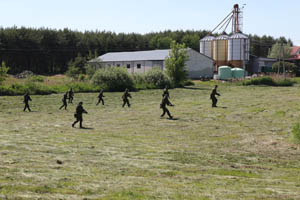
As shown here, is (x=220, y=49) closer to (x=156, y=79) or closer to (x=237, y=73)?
(x=237, y=73)

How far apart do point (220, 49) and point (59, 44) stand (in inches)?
1641

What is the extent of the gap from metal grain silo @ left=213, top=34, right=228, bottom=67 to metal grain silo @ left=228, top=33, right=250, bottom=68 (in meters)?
1.49

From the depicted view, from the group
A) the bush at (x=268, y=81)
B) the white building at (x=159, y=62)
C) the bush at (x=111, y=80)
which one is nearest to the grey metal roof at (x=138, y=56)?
the white building at (x=159, y=62)

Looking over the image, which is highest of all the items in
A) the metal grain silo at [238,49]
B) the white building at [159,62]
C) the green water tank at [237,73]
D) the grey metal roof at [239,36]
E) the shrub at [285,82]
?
the grey metal roof at [239,36]

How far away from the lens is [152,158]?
12.1 meters

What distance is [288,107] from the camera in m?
26.9

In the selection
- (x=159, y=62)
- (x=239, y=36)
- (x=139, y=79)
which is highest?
(x=239, y=36)

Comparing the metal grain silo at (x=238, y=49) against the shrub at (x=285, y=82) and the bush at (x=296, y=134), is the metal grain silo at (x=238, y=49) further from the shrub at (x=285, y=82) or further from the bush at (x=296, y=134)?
the bush at (x=296, y=134)

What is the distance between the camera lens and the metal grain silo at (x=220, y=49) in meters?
80.5

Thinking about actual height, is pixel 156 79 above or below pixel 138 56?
below

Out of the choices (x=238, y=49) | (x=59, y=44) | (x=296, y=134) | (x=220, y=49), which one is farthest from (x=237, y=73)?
(x=296, y=134)

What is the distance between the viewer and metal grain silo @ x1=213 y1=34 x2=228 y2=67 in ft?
264

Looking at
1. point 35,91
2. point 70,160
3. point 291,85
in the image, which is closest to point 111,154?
point 70,160

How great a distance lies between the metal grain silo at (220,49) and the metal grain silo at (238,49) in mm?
1487
